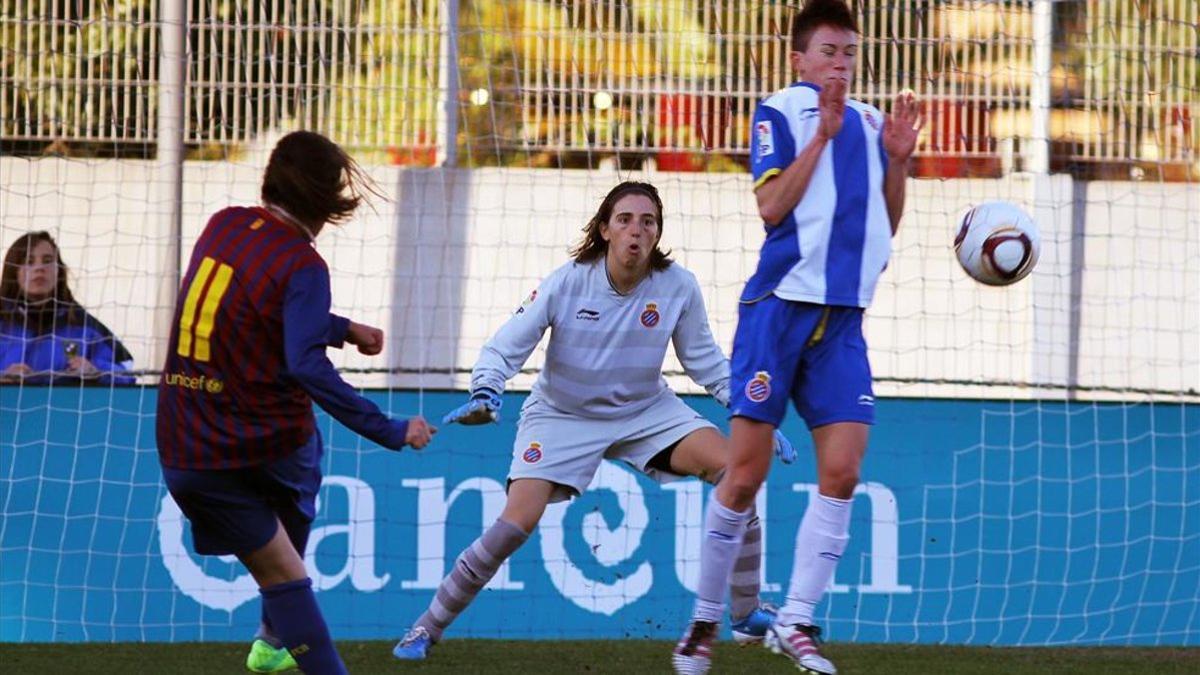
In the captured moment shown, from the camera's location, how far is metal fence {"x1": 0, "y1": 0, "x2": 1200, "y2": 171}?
9.76m

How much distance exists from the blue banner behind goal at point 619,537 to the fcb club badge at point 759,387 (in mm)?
3326

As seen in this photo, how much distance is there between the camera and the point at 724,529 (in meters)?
5.58

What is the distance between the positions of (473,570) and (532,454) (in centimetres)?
47

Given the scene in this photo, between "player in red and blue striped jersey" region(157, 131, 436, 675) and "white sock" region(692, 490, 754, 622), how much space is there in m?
1.19

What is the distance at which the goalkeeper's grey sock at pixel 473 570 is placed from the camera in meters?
6.62

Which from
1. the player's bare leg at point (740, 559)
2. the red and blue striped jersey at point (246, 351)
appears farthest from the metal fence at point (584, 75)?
the red and blue striped jersey at point (246, 351)

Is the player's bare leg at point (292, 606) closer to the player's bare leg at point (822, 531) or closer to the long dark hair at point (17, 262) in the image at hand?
the player's bare leg at point (822, 531)

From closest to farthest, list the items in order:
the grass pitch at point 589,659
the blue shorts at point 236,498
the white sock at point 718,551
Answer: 1. the blue shorts at point 236,498
2. the white sock at point 718,551
3. the grass pitch at point 589,659

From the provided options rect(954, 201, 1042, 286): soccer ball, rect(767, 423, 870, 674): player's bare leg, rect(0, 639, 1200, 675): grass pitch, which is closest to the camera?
rect(767, 423, 870, 674): player's bare leg

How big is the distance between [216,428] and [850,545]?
14.8 feet

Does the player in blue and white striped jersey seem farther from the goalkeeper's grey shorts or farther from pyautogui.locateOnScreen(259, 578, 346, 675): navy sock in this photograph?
the goalkeeper's grey shorts

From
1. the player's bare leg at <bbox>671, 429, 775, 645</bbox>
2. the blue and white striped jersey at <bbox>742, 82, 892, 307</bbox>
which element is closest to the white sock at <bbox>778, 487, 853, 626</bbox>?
the blue and white striped jersey at <bbox>742, 82, 892, 307</bbox>

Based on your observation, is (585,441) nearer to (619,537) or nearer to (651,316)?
(651,316)

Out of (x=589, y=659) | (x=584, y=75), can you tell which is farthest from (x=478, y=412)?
(x=584, y=75)
